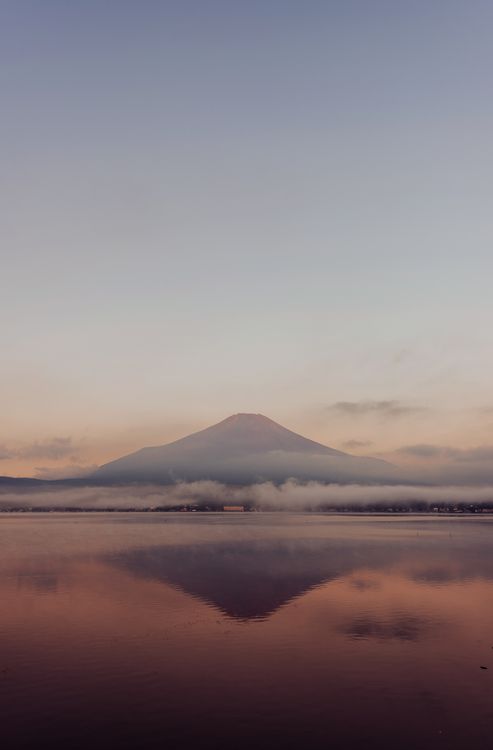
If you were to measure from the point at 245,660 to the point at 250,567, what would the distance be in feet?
125

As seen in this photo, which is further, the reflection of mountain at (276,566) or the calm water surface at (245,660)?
the reflection of mountain at (276,566)

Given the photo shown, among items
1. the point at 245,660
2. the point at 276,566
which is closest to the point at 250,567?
the point at 276,566

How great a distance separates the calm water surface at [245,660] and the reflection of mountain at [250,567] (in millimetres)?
460

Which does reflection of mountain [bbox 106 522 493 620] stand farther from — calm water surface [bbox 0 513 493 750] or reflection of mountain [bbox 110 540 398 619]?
calm water surface [bbox 0 513 493 750]

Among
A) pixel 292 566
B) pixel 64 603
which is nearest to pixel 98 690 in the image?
pixel 64 603

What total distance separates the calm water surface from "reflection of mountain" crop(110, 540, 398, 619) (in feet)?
1.51

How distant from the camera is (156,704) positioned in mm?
24000

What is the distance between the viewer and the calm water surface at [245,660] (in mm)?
21594

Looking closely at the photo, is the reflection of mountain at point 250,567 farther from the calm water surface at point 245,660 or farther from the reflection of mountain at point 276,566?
the calm water surface at point 245,660

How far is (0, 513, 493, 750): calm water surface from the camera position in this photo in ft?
70.8

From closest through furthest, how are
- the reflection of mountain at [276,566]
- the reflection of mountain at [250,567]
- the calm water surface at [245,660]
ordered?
the calm water surface at [245,660] < the reflection of mountain at [250,567] < the reflection of mountain at [276,566]

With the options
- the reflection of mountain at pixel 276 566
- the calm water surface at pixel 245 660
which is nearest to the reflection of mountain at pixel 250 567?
the reflection of mountain at pixel 276 566

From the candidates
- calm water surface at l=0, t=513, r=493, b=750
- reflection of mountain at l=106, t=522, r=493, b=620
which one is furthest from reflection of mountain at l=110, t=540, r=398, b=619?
calm water surface at l=0, t=513, r=493, b=750

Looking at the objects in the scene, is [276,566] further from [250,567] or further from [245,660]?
[245,660]
